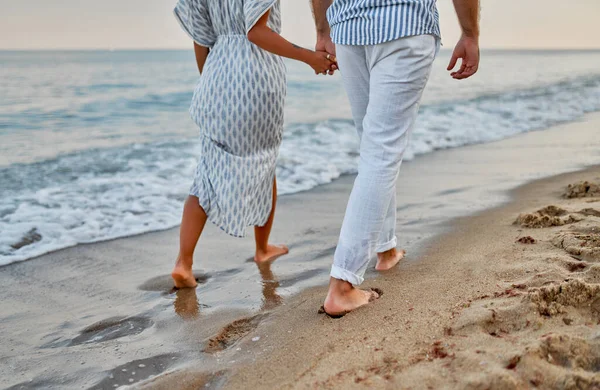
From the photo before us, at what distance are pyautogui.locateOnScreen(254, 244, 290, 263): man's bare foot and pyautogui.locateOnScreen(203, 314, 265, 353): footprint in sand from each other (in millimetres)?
863

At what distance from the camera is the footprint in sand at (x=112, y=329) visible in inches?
103

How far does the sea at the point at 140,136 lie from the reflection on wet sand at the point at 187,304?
1283 millimetres

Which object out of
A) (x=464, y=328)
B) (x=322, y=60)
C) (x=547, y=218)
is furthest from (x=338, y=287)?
(x=547, y=218)

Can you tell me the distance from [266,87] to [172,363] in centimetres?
140

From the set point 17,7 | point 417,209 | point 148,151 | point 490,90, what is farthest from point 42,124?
point 17,7

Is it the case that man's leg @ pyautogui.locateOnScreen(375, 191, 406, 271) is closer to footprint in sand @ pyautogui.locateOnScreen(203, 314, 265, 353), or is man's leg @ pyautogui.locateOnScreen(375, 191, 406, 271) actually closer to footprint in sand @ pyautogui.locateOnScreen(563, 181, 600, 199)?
footprint in sand @ pyautogui.locateOnScreen(203, 314, 265, 353)

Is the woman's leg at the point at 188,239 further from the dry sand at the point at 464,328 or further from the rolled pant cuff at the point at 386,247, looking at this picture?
the rolled pant cuff at the point at 386,247

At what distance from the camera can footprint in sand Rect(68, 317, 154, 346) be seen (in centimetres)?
261

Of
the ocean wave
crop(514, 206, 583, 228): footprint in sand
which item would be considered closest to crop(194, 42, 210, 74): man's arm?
the ocean wave

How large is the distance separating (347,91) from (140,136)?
5.95 meters

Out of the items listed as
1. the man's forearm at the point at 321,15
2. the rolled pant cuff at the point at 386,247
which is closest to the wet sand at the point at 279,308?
the rolled pant cuff at the point at 386,247

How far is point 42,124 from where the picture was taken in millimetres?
8547

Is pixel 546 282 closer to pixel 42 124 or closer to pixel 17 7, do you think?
pixel 42 124

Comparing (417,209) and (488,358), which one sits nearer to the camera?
(488,358)
